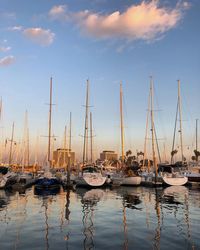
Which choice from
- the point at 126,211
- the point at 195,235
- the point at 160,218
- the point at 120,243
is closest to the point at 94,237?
the point at 120,243

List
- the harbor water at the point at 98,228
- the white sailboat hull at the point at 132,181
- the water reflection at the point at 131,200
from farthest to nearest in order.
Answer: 1. the white sailboat hull at the point at 132,181
2. the water reflection at the point at 131,200
3. the harbor water at the point at 98,228

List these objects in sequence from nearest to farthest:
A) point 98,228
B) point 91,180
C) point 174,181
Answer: point 98,228, point 91,180, point 174,181

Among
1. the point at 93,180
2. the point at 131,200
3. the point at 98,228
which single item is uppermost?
the point at 93,180

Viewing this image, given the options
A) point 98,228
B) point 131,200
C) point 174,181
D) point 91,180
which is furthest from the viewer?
point 174,181

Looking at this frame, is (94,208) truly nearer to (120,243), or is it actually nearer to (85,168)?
(120,243)

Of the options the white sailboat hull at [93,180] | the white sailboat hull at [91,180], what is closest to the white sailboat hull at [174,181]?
the white sailboat hull at [91,180]

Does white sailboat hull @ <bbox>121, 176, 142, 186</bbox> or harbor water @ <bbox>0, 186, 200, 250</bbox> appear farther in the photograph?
white sailboat hull @ <bbox>121, 176, 142, 186</bbox>

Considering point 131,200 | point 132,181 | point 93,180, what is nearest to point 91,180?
point 93,180

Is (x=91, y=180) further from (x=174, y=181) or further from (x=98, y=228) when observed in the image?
(x=98, y=228)

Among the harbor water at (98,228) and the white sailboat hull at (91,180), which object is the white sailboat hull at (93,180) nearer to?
the white sailboat hull at (91,180)

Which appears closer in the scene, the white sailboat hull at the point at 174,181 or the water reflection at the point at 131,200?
the water reflection at the point at 131,200

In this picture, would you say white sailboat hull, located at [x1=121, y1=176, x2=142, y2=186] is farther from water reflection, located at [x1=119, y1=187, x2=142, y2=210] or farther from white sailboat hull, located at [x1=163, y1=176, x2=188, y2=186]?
water reflection, located at [x1=119, y1=187, x2=142, y2=210]

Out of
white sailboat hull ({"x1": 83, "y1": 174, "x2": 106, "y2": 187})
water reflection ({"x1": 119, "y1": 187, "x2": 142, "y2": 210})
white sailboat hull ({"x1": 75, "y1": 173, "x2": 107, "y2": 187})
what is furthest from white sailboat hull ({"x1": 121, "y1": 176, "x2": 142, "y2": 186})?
water reflection ({"x1": 119, "y1": 187, "x2": 142, "y2": 210})

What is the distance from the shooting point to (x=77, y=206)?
24266 millimetres
